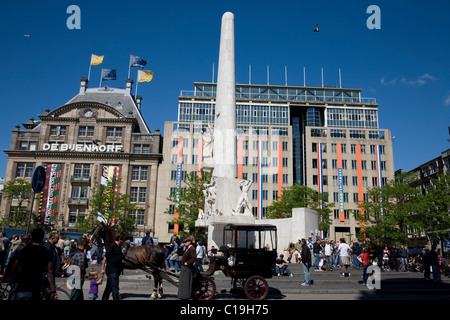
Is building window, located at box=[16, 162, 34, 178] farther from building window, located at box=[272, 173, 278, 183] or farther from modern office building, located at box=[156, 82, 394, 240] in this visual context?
building window, located at box=[272, 173, 278, 183]

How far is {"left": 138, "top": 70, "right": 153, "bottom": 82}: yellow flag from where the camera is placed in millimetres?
71188

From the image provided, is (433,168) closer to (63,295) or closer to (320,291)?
(320,291)

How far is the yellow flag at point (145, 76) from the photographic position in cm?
7119

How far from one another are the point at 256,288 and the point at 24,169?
63111 mm

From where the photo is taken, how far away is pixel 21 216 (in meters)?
56.4

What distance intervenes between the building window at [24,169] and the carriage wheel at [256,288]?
62.3 metres

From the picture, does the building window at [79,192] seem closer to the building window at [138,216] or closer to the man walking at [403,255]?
the building window at [138,216]

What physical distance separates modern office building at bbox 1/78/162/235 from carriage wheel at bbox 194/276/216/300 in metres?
52.5

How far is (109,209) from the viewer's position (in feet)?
188

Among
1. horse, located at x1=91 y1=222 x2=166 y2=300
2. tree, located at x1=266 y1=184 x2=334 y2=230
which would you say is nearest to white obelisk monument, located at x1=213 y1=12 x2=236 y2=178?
horse, located at x1=91 y1=222 x2=166 y2=300

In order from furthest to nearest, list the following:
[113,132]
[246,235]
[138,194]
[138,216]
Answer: [113,132], [138,194], [138,216], [246,235]

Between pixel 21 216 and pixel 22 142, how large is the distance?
15610 millimetres

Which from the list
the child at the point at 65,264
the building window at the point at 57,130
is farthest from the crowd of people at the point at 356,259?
the building window at the point at 57,130

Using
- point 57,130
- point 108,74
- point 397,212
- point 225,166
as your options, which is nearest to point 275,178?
point 397,212
